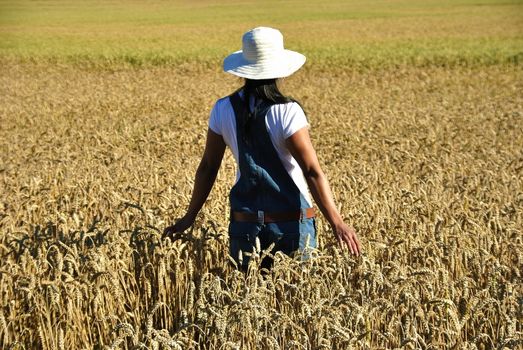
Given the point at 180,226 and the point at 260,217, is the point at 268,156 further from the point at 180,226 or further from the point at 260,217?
the point at 180,226

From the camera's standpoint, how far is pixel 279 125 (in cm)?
417

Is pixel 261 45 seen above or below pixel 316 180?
above

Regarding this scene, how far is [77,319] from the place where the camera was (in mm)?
4160

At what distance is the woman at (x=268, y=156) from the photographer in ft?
13.6

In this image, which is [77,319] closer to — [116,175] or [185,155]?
[116,175]

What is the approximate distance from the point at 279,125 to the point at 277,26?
169 ft

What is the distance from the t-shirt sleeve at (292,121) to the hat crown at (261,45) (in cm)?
28

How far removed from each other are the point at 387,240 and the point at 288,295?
1127 mm

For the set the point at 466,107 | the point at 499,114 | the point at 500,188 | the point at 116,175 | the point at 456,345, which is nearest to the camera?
the point at 456,345

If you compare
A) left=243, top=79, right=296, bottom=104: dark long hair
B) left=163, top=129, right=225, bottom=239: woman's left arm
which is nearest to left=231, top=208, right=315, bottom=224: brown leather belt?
left=163, top=129, right=225, bottom=239: woman's left arm

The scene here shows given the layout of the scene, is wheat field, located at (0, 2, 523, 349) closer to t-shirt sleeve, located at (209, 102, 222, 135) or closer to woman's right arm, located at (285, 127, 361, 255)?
woman's right arm, located at (285, 127, 361, 255)

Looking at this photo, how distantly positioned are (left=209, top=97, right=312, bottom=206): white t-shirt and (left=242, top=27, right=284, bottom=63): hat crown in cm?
24

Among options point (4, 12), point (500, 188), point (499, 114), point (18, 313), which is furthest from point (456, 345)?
point (4, 12)

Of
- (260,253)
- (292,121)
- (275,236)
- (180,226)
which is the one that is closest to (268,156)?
(292,121)
